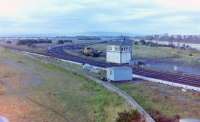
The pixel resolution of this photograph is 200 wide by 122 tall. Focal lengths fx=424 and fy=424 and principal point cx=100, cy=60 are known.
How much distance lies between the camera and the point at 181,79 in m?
39.6

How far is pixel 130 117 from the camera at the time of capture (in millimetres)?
22469

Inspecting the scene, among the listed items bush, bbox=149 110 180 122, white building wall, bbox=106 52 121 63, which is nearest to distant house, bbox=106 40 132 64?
white building wall, bbox=106 52 121 63

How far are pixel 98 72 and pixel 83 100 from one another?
1587cm

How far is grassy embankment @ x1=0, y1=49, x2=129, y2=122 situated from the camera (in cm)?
2573

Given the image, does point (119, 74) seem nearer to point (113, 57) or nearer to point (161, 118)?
point (161, 118)

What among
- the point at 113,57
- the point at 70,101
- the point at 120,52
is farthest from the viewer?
the point at 113,57

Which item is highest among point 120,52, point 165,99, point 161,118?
point 161,118

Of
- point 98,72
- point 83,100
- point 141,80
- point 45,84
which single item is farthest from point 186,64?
point 83,100

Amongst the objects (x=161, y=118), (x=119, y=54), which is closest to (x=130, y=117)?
(x=161, y=118)

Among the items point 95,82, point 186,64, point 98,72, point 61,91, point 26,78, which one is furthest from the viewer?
point 186,64

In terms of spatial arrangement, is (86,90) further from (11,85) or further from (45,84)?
(11,85)

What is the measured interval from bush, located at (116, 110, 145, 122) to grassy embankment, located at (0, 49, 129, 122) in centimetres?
117

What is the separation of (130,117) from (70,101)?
9.09 metres

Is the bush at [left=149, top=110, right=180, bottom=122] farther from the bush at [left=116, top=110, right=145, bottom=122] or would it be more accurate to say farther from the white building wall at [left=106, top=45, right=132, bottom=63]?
the white building wall at [left=106, top=45, right=132, bottom=63]
